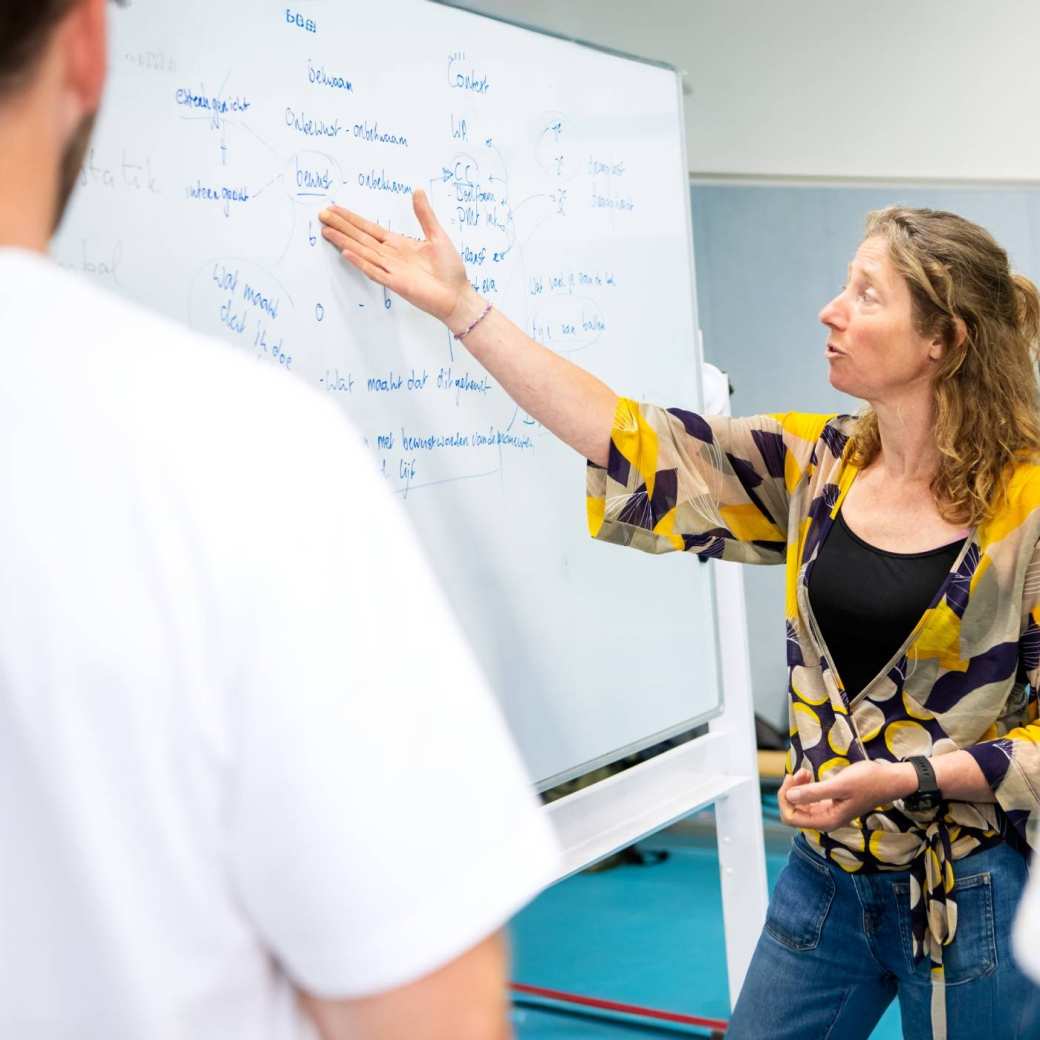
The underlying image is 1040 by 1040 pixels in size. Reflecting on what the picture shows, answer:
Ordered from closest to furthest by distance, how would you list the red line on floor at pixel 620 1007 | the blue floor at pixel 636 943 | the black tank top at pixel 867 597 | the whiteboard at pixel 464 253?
1. the whiteboard at pixel 464 253
2. the black tank top at pixel 867 597
3. the red line on floor at pixel 620 1007
4. the blue floor at pixel 636 943

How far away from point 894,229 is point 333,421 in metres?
1.37

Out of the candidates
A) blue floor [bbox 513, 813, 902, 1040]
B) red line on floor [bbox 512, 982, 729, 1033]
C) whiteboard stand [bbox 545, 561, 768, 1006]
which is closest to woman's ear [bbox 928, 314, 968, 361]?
whiteboard stand [bbox 545, 561, 768, 1006]

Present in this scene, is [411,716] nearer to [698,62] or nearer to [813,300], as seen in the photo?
[698,62]

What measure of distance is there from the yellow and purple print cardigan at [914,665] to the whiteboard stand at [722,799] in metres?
0.34

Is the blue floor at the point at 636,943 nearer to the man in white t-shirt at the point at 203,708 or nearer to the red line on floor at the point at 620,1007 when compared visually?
the red line on floor at the point at 620,1007

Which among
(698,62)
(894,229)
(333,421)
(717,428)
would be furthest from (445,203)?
(698,62)

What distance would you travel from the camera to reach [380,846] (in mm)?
474

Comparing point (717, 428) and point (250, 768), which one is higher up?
point (717, 428)

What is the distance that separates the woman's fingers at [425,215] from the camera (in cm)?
159

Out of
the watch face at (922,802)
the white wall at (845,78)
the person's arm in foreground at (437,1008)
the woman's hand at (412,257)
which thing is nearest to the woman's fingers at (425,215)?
the woman's hand at (412,257)

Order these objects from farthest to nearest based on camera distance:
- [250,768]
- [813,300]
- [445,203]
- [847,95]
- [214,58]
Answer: [813,300] → [847,95] → [445,203] → [214,58] → [250,768]

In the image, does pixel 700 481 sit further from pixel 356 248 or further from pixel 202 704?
pixel 202 704

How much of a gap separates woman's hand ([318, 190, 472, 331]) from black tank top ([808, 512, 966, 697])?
0.60 m

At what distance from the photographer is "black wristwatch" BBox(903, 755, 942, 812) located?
1471 millimetres
